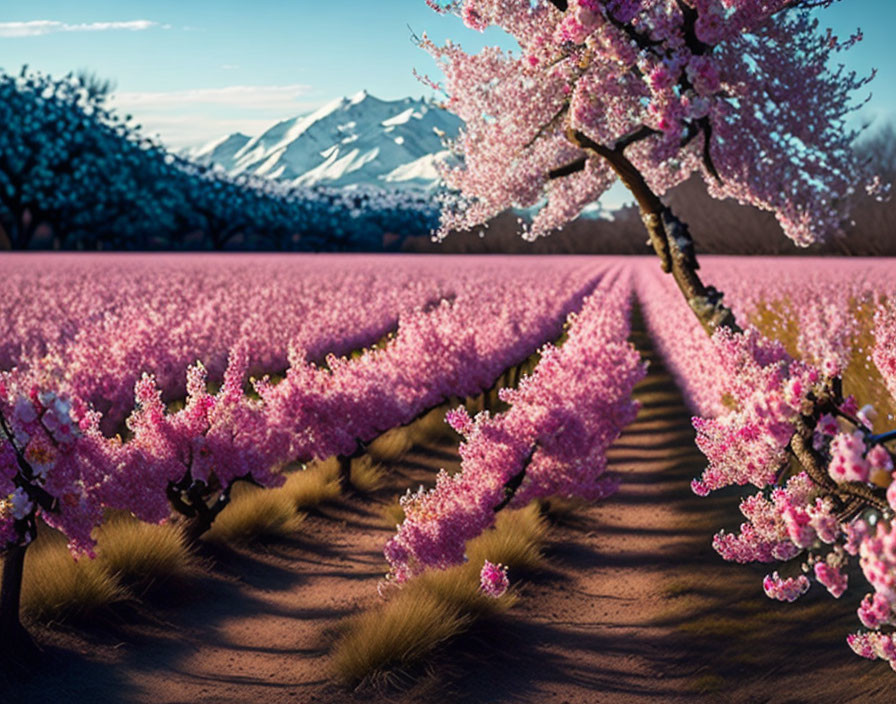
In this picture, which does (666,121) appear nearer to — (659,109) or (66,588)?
(659,109)

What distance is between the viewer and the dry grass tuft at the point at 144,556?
20.9 ft

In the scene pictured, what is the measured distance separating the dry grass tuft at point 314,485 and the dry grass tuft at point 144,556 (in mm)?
1768

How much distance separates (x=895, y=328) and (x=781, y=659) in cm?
223

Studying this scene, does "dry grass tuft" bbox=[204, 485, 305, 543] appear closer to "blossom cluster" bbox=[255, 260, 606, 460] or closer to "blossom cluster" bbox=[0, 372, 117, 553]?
"blossom cluster" bbox=[255, 260, 606, 460]

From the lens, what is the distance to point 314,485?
28.7 feet

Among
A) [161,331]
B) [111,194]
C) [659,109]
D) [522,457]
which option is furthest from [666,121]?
[111,194]

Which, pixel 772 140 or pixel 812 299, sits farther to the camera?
pixel 812 299

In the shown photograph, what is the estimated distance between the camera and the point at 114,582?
239 inches

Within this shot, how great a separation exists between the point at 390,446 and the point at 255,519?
2.99m

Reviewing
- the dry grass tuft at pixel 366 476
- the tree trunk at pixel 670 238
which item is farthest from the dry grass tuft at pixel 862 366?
the dry grass tuft at pixel 366 476

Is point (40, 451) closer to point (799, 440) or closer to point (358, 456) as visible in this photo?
point (799, 440)

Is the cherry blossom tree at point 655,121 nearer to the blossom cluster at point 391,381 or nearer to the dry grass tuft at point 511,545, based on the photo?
the blossom cluster at point 391,381

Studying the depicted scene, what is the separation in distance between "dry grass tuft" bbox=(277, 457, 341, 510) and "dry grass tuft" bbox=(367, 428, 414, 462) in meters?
1.10

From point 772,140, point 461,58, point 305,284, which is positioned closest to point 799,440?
point 772,140
